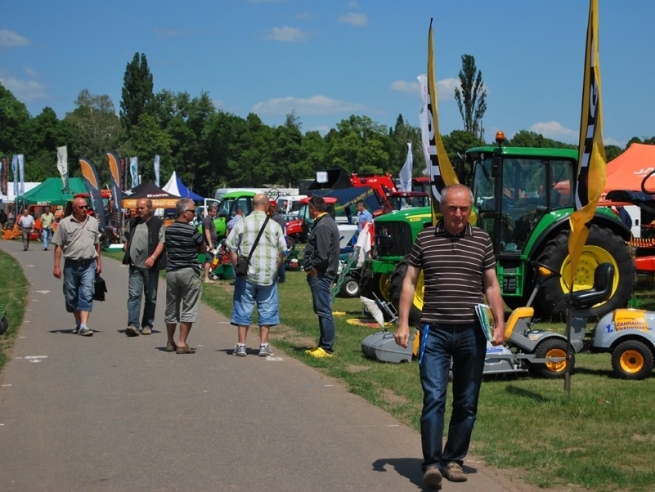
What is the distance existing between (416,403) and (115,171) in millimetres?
29516

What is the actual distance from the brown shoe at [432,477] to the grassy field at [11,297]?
21.0 ft

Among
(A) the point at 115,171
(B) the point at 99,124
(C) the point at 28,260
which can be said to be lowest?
(C) the point at 28,260

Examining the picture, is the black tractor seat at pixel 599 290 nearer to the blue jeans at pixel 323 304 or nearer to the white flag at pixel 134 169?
the blue jeans at pixel 323 304

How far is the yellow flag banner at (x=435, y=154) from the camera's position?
10445 millimetres

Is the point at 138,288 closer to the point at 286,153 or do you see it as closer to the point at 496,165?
the point at 496,165

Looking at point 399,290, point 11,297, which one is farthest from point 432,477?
point 11,297

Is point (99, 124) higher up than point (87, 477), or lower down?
higher up

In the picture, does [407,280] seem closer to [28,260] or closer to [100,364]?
[100,364]

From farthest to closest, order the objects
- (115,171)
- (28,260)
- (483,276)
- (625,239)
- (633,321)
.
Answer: (115,171) < (28,260) < (625,239) < (633,321) < (483,276)

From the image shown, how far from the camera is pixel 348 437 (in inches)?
281

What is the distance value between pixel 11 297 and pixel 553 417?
1357cm

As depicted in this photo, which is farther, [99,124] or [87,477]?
[99,124]

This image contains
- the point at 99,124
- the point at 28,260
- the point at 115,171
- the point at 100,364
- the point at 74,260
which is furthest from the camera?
the point at 99,124

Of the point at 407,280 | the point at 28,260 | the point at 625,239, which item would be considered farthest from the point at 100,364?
the point at 28,260
